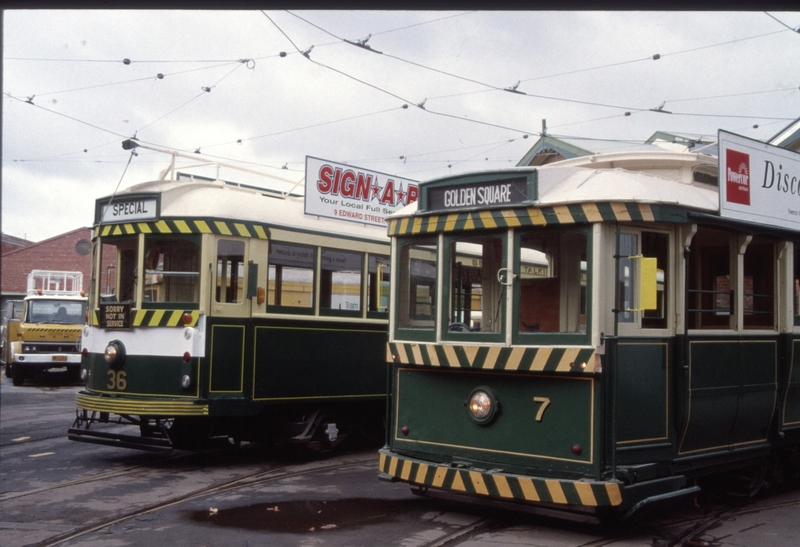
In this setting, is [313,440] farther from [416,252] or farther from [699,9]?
[699,9]

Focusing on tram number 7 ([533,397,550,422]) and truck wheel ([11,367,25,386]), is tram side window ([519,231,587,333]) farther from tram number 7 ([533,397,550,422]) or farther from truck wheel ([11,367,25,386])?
truck wheel ([11,367,25,386])

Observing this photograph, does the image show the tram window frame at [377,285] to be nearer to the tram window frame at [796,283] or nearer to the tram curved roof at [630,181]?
the tram curved roof at [630,181]

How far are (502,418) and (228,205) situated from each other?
15.7 feet

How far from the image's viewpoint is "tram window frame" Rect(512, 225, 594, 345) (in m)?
Result: 6.71

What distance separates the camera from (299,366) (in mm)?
10711

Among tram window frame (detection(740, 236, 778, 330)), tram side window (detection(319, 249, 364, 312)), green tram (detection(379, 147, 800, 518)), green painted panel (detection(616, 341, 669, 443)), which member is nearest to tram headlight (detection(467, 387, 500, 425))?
green tram (detection(379, 147, 800, 518))

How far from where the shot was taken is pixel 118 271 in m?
10.5

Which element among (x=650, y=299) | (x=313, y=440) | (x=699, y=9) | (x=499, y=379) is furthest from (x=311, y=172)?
(x=699, y=9)

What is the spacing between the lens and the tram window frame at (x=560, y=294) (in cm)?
671

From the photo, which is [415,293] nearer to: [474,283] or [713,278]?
[474,283]

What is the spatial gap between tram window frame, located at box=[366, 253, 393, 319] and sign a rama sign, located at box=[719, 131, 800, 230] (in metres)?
5.22

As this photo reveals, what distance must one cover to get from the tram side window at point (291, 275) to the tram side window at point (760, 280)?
5.23 m

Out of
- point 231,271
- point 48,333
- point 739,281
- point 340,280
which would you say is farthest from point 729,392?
point 48,333

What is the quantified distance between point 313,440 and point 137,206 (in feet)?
12.1
